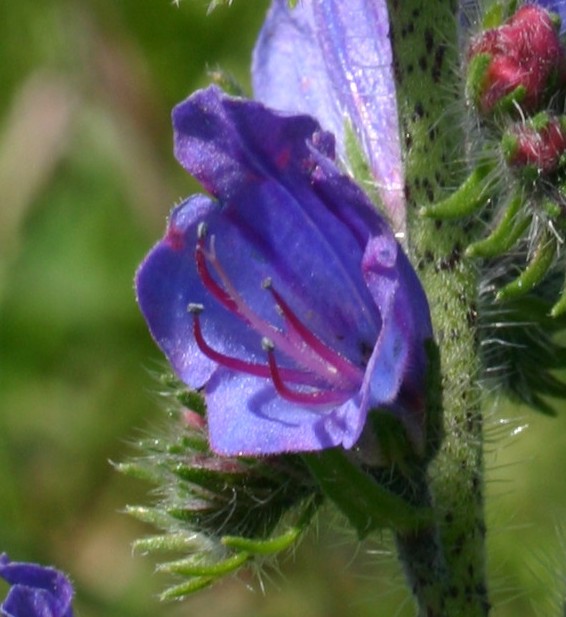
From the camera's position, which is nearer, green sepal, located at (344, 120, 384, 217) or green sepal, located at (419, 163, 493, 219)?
green sepal, located at (419, 163, 493, 219)

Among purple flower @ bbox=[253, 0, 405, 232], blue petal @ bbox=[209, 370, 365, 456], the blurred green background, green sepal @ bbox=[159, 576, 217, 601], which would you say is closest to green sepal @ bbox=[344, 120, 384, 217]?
purple flower @ bbox=[253, 0, 405, 232]

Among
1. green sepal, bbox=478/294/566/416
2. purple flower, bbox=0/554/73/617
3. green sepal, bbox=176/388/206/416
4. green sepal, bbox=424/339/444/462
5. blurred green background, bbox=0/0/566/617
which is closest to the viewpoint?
purple flower, bbox=0/554/73/617

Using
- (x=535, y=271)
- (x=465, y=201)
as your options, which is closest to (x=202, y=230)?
(x=465, y=201)

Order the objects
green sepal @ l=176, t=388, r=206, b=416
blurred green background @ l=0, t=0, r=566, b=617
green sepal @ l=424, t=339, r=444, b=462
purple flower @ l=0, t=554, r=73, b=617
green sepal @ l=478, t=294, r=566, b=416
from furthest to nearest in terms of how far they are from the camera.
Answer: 1. blurred green background @ l=0, t=0, r=566, b=617
2. green sepal @ l=478, t=294, r=566, b=416
3. green sepal @ l=176, t=388, r=206, b=416
4. green sepal @ l=424, t=339, r=444, b=462
5. purple flower @ l=0, t=554, r=73, b=617

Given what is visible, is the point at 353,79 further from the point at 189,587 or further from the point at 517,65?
the point at 189,587

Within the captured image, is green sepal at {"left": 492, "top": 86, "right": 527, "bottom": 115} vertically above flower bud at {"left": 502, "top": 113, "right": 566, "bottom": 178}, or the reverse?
green sepal at {"left": 492, "top": 86, "right": 527, "bottom": 115}

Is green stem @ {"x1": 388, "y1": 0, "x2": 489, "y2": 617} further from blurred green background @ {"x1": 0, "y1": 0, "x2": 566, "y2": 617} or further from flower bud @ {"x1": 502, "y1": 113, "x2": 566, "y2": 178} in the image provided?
blurred green background @ {"x1": 0, "y1": 0, "x2": 566, "y2": 617}

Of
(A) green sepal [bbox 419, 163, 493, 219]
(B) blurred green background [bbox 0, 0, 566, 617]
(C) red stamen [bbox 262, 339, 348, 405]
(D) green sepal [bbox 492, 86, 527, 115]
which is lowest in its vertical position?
(B) blurred green background [bbox 0, 0, 566, 617]
